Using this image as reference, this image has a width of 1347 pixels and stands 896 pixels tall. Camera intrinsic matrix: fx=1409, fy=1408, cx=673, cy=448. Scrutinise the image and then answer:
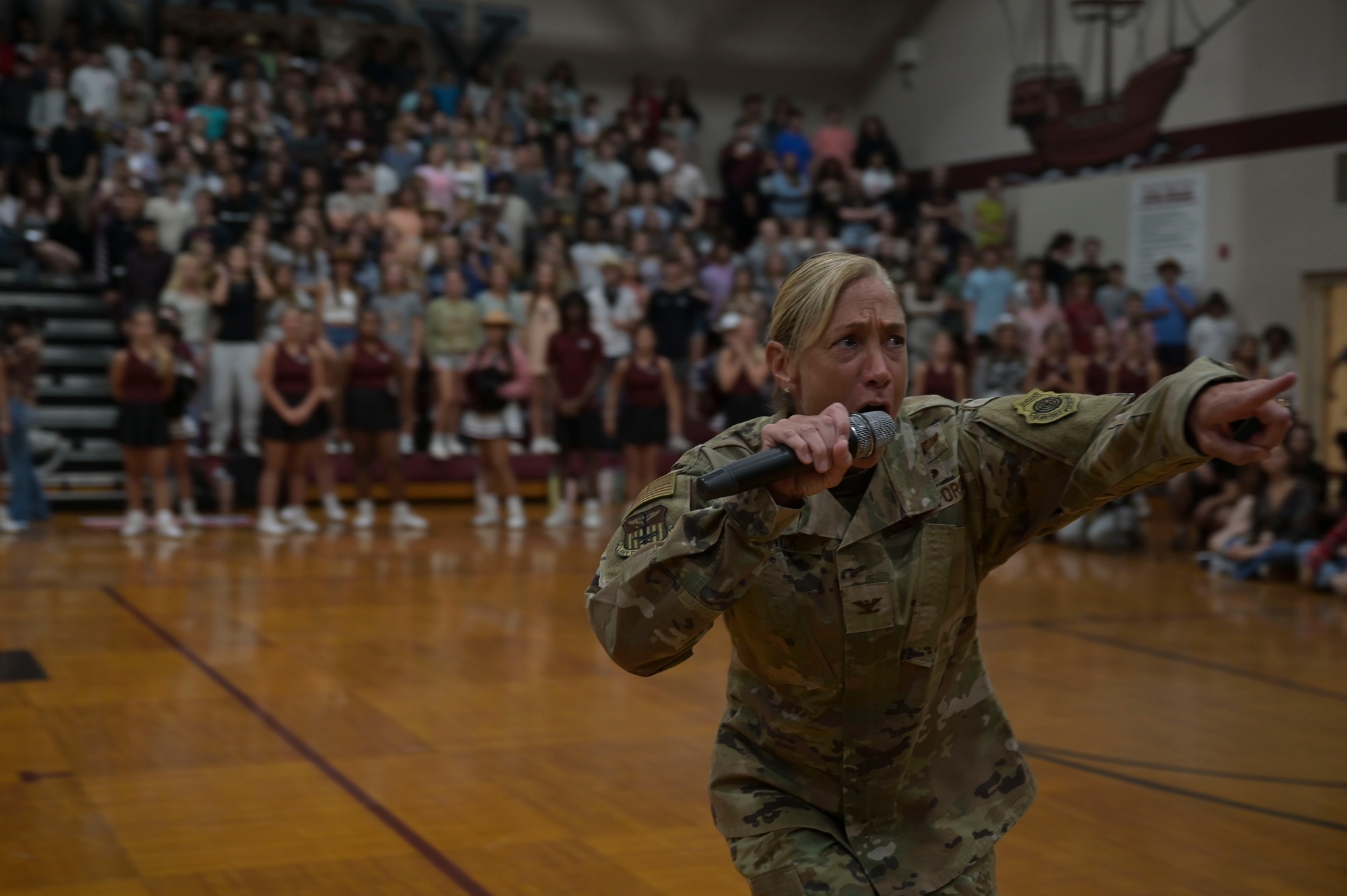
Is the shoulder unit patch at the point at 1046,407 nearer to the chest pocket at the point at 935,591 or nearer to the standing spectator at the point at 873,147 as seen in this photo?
the chest pocket at the point at 935,591

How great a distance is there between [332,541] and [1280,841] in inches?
355

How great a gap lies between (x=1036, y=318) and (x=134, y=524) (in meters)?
10.3

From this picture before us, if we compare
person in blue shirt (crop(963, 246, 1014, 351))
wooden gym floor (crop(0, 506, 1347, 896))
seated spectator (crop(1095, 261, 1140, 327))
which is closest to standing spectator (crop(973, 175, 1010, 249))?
person in blue shirt (crop(963, 246, 1014, 351))

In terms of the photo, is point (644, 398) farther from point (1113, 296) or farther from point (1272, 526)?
point (1113, 296)

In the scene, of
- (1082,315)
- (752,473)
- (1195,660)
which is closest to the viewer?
(752,473)

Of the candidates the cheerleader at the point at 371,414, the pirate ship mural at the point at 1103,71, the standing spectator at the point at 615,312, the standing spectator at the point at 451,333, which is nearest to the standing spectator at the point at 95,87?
the standing spectator at the point at 451,333

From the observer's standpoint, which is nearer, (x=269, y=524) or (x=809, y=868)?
(x=809, y=868)

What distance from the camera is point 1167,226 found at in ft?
62.5

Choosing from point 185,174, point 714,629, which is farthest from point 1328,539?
point 185,174

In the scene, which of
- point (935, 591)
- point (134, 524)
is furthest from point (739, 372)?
point (935, 591)

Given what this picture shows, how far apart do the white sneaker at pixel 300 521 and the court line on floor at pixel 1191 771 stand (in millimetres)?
8440

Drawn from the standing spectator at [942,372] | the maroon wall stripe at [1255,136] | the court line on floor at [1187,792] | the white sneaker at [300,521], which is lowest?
the court line on floor at [1187,792]

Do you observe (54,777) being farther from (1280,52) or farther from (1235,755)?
(1280,52)

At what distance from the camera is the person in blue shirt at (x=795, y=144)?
70.9ft
